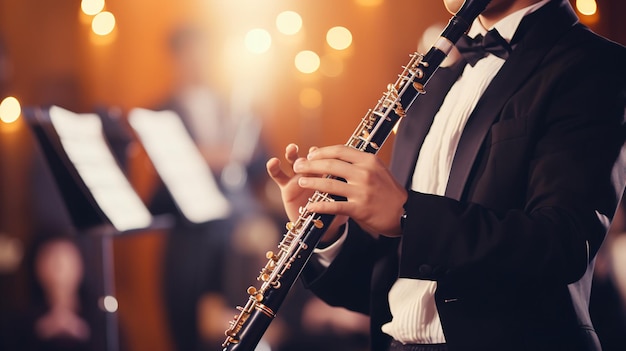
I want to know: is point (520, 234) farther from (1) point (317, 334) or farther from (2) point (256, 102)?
(2) point (256, 102)

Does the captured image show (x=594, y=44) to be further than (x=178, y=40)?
No

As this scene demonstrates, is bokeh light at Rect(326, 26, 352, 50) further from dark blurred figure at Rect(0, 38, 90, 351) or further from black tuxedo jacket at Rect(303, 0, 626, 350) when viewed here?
black tuxedo jacket at Rect(303, 0, 626, 350)

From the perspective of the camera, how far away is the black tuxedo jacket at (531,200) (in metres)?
1.09

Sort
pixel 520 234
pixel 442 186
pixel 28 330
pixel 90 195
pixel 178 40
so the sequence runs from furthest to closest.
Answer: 1. pixel 178 40
2. pixel 28 330
3. pixel 90 195
4. pixel 442 186
5. pixel 520 234

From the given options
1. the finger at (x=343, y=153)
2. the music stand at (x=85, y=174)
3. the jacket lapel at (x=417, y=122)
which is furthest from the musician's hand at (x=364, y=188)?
the music stand at (x=85, y=174)

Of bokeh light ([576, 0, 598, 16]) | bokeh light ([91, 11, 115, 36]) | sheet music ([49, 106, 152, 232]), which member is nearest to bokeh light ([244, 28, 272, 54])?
bokeh light ([91, 11, 115, 36])

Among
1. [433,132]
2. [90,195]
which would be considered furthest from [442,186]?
[90,195]

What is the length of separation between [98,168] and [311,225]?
4.80 ft

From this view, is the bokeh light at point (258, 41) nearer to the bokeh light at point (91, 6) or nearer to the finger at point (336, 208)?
the bokeh light at point (91, 6)

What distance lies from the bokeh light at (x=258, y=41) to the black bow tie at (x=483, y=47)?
140 inches

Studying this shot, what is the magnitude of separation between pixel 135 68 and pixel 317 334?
233cm

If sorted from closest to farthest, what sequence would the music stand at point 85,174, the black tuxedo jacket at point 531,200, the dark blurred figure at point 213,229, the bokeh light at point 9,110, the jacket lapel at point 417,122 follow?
the black tuxedo jacket at point 531,200, the jacket lapel at point 417,122, the music stand at point 85,174, the dark blurred figure at point 213,229, the bokeh light at point 9,110

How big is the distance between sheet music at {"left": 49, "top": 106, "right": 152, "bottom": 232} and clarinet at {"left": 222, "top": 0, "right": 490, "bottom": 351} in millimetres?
1268

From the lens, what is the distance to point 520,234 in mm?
1079
